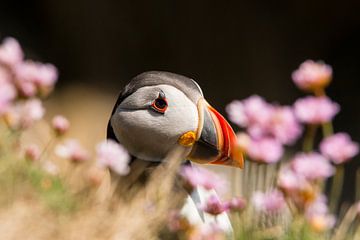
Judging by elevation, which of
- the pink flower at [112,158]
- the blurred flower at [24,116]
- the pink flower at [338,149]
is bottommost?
the blurred flower at [24,116]

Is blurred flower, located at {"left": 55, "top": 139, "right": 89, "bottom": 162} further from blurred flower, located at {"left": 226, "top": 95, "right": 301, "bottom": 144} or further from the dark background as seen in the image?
the dark background

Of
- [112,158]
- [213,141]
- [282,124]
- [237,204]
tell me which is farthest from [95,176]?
[213,141]

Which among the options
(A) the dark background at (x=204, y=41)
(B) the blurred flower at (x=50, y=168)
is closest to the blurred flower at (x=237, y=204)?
(B) the blurred flower at (x=50, y=168)

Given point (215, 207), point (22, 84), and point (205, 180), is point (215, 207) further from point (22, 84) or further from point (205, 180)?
point (22, 84)

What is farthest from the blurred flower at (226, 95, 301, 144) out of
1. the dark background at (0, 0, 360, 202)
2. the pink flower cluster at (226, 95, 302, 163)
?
the dark background at (0, 0, 360, 202)

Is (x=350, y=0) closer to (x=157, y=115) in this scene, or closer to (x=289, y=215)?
(x=157, y=115)

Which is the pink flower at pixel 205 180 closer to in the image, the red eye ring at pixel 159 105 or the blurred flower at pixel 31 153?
the blurred flower at pixel 31 153
